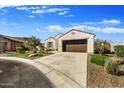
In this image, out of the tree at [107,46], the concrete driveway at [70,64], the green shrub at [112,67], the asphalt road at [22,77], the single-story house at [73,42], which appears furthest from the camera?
the single-story house at [73,42]

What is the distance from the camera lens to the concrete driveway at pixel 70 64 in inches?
576

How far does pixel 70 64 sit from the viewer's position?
17.4 meters

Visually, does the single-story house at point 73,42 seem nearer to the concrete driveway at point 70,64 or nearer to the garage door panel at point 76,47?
the garage door panel at point 76,47

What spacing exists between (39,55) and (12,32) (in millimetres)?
4201

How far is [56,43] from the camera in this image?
60.3ft

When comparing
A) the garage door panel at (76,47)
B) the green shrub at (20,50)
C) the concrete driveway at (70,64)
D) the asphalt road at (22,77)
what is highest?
the garage door panel at (76,47)

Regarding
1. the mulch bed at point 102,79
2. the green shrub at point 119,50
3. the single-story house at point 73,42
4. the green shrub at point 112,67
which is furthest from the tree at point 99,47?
the green shrub at point 112,67

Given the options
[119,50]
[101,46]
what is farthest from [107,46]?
[119,50]

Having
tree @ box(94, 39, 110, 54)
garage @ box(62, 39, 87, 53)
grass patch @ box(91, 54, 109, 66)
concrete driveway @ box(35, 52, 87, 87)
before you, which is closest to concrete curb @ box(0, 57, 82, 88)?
concrete driveway @ box(35, 52, 87, 87)

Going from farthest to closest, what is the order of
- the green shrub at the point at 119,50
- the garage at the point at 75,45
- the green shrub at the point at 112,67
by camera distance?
the garage at the point at 75,45 < the green shrub at the point at 119,50 < the green shrub at the point at 112,67

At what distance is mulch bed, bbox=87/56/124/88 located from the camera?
42.8ft

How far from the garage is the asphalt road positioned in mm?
3521

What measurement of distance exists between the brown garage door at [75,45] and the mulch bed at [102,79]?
3705 millimetres

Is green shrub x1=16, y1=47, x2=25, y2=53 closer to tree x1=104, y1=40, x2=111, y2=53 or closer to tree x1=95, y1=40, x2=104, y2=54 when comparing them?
tree x1=95, y1=40, x2=104, y2=54
